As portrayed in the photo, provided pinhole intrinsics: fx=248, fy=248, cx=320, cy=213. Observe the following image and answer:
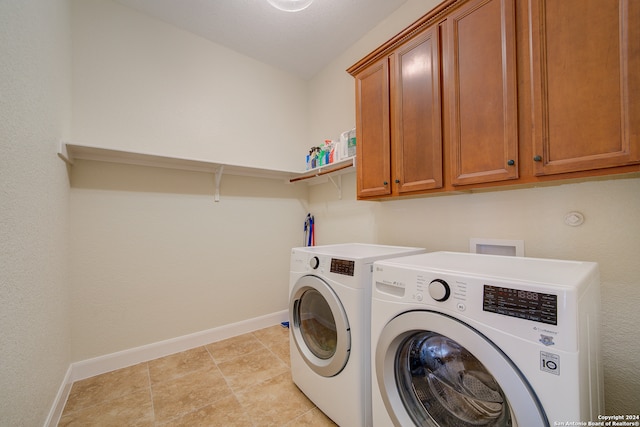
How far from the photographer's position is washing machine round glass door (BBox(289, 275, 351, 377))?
4.19ft

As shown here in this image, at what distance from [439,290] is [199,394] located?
171cm

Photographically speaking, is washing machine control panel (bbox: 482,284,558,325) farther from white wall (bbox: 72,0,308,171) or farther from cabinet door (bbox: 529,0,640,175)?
white wall (bbox: 72,0,308,171)

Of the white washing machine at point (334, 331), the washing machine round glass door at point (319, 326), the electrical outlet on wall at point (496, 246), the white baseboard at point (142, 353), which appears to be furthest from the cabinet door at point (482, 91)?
the white baseboard at point (142, 353)

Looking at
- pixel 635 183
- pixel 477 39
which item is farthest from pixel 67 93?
pixel 635 183

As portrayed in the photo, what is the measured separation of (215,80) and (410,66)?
1870 mm

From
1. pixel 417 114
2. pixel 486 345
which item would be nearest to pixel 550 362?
pixel 486 345

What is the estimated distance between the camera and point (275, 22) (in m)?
2.16

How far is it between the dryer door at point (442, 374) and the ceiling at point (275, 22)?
2354 mm

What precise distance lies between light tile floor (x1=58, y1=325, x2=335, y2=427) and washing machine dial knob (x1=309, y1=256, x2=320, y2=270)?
865mm

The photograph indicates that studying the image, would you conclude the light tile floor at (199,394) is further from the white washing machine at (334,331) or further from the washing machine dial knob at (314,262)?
the washing machine dial knob at (314,262)

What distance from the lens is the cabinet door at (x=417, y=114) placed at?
1437 millimetres

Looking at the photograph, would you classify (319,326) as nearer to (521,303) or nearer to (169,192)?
(521,303)

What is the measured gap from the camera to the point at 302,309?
1645 mm

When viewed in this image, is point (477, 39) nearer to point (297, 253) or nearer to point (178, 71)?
point (297, 253)
